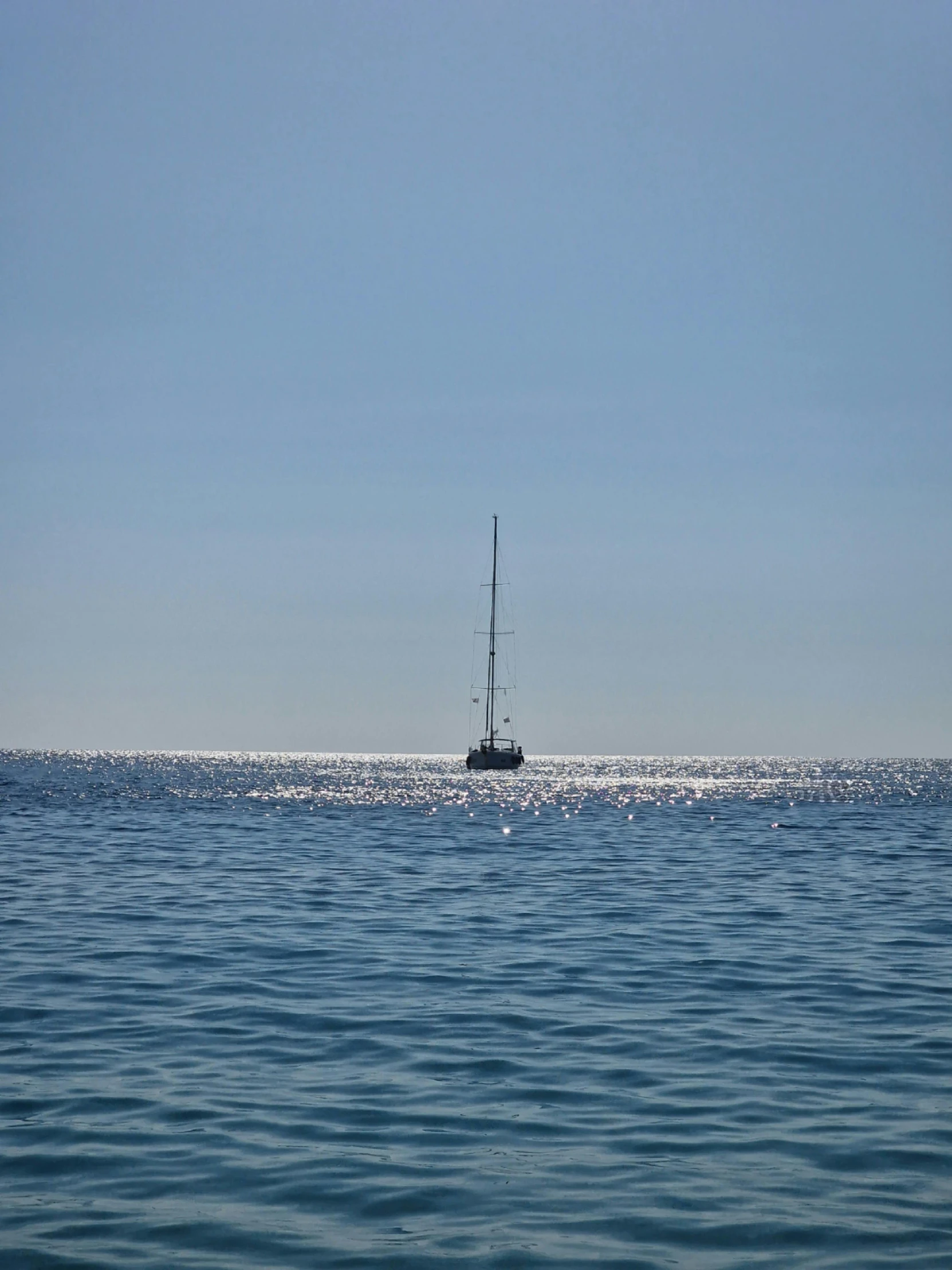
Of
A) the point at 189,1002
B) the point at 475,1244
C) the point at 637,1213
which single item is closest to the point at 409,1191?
the point at 475,1244

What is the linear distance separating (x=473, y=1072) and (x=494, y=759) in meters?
125

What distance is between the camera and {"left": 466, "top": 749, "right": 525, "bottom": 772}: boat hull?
13700cm

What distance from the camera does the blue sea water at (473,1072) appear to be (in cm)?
855

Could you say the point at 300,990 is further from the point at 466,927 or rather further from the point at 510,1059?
the point at 466,927

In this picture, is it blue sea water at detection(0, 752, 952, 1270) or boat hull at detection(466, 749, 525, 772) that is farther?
boat hull at detection(466, 749, 525, 772)

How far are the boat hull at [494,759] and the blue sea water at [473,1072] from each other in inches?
4170

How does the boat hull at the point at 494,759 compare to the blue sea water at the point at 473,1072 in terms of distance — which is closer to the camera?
the blue sea water at the point at 473,1072

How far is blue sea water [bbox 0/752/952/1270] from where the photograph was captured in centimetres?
855

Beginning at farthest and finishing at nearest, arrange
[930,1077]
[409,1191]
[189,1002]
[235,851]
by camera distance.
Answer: [235,851], [189,1002], [930,1077], [409,1191]

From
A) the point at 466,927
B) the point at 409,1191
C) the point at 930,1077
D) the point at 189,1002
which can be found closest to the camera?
the point at 409,1191

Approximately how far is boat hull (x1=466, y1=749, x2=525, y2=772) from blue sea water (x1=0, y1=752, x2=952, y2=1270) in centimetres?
10592

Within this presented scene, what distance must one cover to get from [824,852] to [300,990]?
1099 inches

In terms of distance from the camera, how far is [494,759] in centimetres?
13725

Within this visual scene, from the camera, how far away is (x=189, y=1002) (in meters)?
15.6
